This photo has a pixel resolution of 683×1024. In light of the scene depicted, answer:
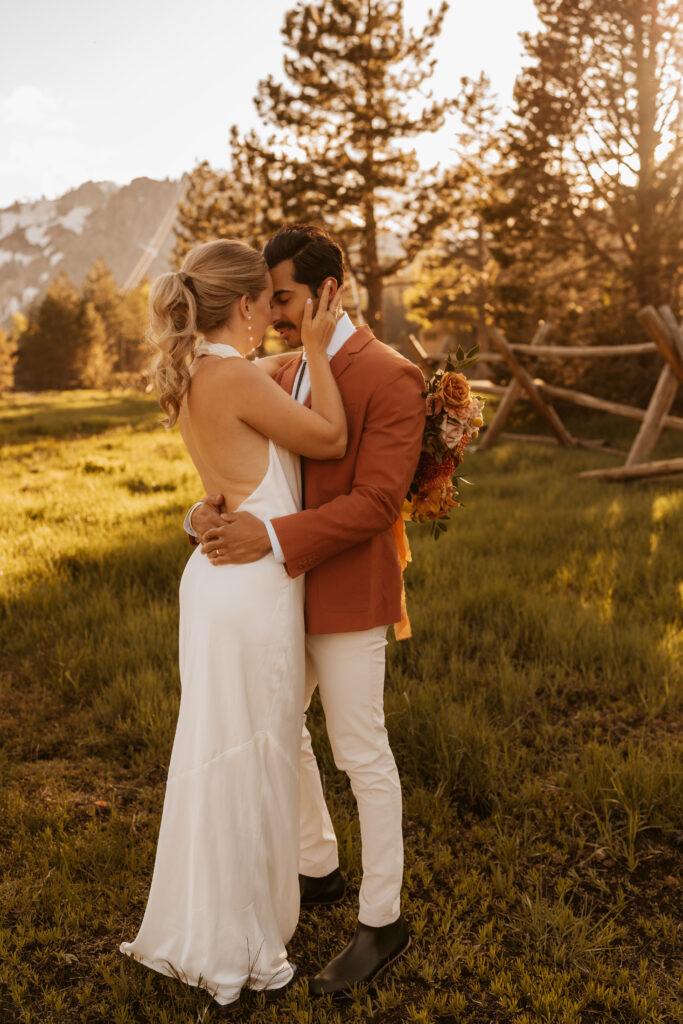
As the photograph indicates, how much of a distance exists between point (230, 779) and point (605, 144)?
1764cm

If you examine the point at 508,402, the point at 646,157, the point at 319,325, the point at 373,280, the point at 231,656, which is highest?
the point at 646,157

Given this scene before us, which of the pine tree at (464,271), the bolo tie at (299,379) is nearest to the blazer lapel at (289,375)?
the bolo tie at (299,379)

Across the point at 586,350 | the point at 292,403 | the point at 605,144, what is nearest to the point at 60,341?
the point at 605,144

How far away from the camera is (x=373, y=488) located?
2.57 m

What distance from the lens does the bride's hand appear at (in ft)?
8.53

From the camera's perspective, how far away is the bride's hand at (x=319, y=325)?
260 cm

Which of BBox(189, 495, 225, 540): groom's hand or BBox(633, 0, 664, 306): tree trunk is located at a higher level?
BBox(633, 0, 664, 306): tree trunk

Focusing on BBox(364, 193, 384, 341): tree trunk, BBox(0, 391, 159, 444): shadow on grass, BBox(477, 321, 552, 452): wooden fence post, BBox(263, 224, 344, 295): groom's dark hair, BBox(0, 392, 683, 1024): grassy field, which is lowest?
BBox(0, 392, 683, 1024): grassy field

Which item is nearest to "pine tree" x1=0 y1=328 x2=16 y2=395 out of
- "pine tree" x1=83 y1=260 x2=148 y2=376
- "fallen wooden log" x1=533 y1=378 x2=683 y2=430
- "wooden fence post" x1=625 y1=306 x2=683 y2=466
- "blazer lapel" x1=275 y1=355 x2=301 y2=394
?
"pine tree" x1=83 y1=260 x2=148 y2=376

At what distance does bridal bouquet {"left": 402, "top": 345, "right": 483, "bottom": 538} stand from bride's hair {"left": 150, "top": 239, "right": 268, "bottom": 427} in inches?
29.4

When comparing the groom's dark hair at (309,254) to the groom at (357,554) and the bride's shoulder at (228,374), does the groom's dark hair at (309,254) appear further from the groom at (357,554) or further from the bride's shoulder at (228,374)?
the bride's shoulder at (228,374)

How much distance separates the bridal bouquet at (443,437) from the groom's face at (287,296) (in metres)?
0.55

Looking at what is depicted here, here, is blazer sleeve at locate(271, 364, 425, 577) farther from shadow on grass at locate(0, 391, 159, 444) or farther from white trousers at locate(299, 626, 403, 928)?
shadow on grass at locate(0, 391, 159, 444)

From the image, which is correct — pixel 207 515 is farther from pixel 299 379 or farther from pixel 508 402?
pixel 508 402
